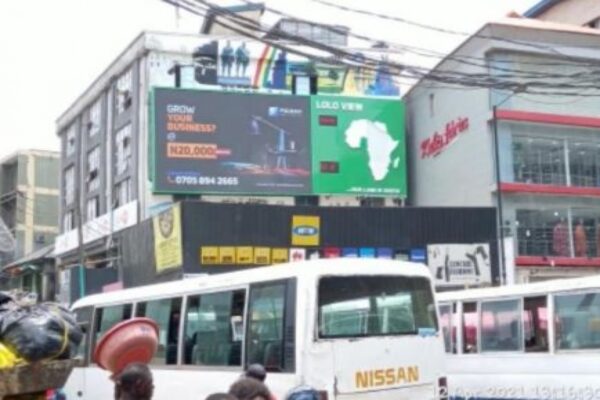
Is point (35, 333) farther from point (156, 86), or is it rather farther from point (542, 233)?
point (156, 86)

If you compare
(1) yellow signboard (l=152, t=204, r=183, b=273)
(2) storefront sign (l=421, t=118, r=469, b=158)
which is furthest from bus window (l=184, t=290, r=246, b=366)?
(2) storefront sign (l=421, t=118, r=469, b=158)

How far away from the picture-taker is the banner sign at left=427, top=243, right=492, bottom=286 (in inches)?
861

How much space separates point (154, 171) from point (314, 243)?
40.4 feet

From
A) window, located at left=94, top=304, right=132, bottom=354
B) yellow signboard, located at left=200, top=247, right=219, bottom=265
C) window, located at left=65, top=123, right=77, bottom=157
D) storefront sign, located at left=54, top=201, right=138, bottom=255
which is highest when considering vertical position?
window, located at left=65, top=123, right=77, bottom=157

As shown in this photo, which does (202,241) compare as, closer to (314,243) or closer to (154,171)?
(314,243)

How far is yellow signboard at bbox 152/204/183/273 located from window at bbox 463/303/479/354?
16666mm

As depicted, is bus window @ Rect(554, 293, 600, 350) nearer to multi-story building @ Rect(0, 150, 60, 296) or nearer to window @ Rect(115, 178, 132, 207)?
window @ Rect(115, 178, 132, 207)

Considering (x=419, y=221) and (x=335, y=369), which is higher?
(x=419, y=221)

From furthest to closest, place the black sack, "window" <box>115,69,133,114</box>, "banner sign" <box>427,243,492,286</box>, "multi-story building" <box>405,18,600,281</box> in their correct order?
"window" <box>115,69,133,114</box> → "multi-story building" <box>405,18,600,281</box> → "banner sign" <box>427,243,492,286</box> → the black sack

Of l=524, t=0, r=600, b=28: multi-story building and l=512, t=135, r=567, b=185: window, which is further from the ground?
l=524, t=0, r=600, b=28: multi-story building

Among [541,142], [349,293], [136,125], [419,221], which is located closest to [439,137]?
[541,142]

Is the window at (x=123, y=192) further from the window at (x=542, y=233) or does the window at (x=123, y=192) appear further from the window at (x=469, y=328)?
the window at (x=469, y=328)

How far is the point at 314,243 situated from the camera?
3070cm

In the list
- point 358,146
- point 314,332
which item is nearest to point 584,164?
point 358,146
